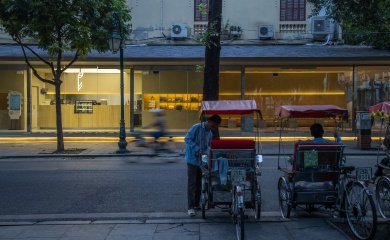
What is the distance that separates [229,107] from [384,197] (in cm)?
304

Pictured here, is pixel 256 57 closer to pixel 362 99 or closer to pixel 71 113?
pixel 362 99

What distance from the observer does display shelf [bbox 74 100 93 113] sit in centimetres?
2622

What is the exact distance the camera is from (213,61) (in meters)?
12.0

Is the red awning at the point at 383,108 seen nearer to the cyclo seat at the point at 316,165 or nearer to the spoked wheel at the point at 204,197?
the cyclo seat at the point at 316,165

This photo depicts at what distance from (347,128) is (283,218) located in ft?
62.1

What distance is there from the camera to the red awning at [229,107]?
27.6ft

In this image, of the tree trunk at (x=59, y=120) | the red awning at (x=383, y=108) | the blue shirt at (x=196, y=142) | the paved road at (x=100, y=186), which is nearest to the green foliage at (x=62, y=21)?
the tree trunk at (x=59, y=120)

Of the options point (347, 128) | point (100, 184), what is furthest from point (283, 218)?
point (347, 128)

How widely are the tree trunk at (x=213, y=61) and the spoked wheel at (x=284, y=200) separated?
4.04 m

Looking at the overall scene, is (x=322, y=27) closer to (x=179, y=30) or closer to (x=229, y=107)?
(x=179, y=30)

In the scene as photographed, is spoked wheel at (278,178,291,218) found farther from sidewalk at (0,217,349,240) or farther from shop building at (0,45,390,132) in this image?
shop building at (0,45,390,132)

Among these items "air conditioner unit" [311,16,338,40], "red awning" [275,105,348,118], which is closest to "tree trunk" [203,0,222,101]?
"red awning" [275,105,348,118]

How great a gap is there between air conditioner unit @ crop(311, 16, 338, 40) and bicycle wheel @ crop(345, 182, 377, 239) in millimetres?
19365

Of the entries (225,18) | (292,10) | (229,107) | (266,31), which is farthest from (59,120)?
(292,10)
